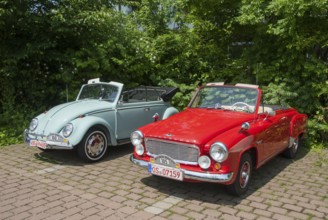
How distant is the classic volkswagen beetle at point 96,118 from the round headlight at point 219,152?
2.01 meters

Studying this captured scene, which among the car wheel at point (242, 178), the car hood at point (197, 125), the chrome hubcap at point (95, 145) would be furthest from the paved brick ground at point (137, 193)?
the car hood at point (197, 125)

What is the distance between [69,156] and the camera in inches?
279

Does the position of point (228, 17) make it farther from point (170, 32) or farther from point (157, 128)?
point (157, 128)

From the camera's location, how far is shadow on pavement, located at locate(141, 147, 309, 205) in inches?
196

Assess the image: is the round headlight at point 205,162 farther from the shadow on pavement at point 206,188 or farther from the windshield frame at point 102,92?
the windshield frame at point 102,92

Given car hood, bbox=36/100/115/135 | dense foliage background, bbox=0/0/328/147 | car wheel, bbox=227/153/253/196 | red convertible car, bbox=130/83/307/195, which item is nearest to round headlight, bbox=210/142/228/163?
red convertible car, bbox=130/83/307/195

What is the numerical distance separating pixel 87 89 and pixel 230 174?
14.6 feet

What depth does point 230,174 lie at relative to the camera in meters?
4.66

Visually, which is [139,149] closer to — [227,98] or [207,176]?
[207,176]

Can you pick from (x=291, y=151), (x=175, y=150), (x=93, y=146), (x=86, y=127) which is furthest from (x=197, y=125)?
(x=291, y=151)

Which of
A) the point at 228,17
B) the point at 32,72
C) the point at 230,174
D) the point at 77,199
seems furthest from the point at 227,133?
the point at 32,72

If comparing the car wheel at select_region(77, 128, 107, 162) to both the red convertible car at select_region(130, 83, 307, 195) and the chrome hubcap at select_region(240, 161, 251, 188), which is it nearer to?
the red convertible car at select_region(130, 83, 307, 195)

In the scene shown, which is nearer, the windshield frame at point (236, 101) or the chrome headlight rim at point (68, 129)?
the windshield frame at point (236, 101)

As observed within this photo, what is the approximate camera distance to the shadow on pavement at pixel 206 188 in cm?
498
